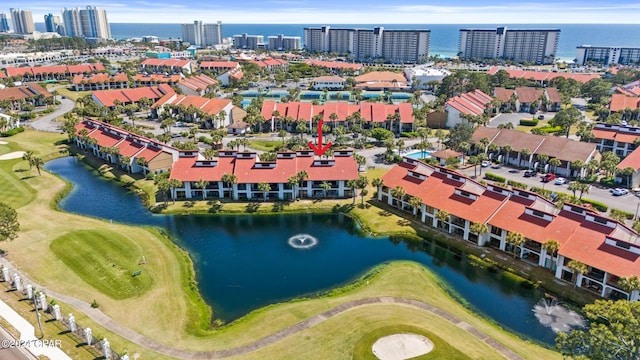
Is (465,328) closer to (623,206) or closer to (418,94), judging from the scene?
(623,206)

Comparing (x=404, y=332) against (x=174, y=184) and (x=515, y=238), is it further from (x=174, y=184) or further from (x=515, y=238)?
(x=174, y=184)

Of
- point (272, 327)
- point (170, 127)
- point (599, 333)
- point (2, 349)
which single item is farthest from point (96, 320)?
point (170, 127)

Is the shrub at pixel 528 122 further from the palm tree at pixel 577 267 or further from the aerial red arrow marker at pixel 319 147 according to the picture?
the palm tree at pixel 577 267

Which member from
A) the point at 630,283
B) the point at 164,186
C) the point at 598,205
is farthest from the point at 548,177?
the point at 164,186

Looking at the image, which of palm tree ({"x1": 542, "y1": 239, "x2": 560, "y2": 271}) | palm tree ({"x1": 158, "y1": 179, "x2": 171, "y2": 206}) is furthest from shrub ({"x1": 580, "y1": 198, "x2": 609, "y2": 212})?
palm tree ({"x1": 158, "y1": 179, "x2": 171, "y2": 206})

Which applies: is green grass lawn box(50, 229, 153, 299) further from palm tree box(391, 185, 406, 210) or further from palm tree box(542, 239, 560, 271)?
palm tree box(542, 239, 560, 271)

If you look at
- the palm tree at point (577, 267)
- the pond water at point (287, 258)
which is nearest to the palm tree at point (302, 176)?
the pond water at point (287, 258)
